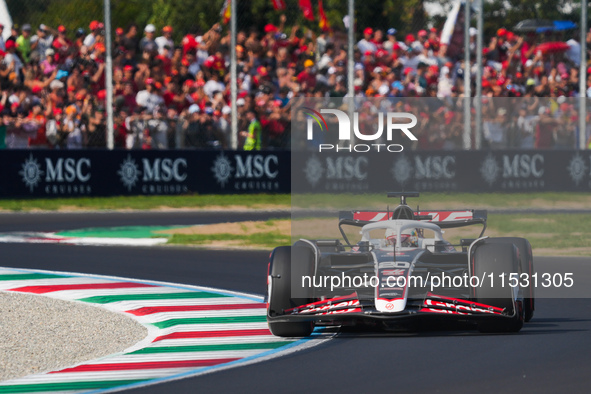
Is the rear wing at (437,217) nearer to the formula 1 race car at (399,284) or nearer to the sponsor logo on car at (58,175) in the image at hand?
the formula 1 race car at (399,284)

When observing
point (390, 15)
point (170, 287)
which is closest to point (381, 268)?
point (170, 287)

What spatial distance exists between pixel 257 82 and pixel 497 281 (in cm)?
1554

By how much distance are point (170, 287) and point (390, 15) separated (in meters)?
14.1

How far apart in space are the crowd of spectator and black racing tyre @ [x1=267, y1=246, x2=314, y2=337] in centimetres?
Answer: 1351

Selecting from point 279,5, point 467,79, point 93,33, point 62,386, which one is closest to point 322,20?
point 279,5

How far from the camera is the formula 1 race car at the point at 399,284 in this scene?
747 cm

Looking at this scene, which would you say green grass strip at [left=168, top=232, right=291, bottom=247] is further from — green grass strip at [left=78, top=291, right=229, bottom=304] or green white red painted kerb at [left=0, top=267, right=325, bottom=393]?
green grass strip at [left=78, top=291, right=229, bottom=304]

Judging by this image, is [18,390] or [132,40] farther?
[132,40]

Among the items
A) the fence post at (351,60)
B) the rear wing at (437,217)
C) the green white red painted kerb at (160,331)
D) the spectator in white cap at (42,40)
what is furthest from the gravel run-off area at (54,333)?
the fence post at (351,60)

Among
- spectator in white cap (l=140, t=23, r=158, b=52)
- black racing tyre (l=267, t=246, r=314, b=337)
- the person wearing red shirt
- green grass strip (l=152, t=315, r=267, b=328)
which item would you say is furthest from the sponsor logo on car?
black racing tyre (l=267, t=246, r=314, b=337)

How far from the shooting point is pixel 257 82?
2267 cm

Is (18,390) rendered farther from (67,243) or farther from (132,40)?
(132,40)

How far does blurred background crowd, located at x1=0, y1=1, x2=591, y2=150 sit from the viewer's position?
68.2ft

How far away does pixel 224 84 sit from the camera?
22500mm
